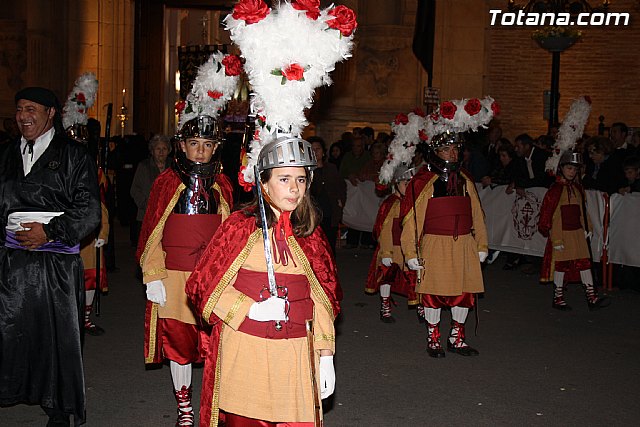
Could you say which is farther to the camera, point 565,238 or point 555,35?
point 555,35

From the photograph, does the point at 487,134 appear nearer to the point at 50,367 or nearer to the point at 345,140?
the point at 345,140

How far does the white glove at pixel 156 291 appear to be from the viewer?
21.3ft

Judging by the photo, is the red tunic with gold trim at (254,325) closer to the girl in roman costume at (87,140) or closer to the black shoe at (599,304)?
the girl in roman costume at (87,140)

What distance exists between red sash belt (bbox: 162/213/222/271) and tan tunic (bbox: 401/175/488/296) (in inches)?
107

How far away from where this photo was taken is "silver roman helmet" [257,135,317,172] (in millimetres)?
4590

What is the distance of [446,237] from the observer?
8.78 metres

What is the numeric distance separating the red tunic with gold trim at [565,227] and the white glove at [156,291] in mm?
6012

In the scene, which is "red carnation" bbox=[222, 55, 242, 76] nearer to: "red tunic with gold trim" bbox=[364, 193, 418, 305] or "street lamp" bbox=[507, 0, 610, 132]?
"red tunic with gold trim" bbox=[364, 193, 418, 305]

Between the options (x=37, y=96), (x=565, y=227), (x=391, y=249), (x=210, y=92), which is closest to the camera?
(x=37, y=96)

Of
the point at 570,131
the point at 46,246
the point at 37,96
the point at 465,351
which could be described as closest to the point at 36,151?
the point at 37,96

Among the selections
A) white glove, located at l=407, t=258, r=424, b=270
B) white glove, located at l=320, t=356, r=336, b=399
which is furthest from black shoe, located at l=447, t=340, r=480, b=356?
white glove, located at l=320, t=356, r=336, b=399

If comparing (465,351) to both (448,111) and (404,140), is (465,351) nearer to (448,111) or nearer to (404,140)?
(448,111)

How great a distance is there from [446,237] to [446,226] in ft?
0.37

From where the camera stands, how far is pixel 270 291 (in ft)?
15.4
